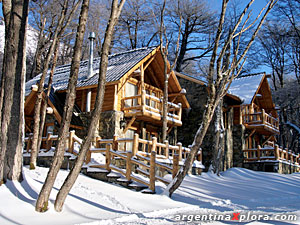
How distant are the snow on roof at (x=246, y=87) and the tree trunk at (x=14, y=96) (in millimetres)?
17019

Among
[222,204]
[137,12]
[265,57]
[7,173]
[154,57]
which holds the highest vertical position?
[137,12]

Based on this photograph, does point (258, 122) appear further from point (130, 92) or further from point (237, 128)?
point (130, 92)

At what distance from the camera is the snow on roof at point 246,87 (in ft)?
75.2

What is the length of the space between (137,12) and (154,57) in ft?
40.3

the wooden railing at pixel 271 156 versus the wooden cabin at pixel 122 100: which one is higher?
the wooden cabin at pixel 122 100

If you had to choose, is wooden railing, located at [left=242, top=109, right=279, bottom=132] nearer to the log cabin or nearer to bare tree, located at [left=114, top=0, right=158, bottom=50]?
the log cabin

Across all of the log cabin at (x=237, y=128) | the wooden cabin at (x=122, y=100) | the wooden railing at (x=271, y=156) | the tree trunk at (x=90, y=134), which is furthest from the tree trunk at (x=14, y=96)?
the wooden railing at (x=271, y=156)

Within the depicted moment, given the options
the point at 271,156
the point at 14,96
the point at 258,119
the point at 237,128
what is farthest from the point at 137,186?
the point at 258,119

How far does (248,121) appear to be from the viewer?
23.1 meters

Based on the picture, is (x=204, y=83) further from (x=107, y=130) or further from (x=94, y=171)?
(x=94, y=171)

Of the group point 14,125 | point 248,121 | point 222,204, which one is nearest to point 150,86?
point 248,121

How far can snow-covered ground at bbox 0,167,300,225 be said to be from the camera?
6129 mm

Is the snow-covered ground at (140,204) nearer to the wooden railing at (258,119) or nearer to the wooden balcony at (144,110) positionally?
the wooden balcony at (144,110)

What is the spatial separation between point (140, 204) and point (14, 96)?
4.05 meters
